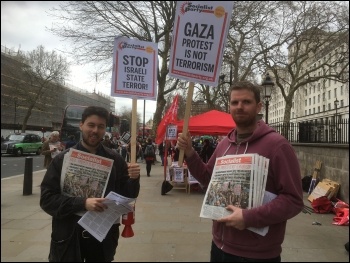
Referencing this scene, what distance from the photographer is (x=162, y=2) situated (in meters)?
20.6

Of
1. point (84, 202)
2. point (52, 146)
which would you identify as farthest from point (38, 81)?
point (84, 202)

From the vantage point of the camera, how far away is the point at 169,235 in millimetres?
5668

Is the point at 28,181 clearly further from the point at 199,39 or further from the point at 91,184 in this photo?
the point at 199,39

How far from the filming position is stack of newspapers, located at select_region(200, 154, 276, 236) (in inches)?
79.1

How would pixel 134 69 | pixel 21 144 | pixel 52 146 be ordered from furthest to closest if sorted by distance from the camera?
pixel 21 144
pixel 52 146
pixel 134 69

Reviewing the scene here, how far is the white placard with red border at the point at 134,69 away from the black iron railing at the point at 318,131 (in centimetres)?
752

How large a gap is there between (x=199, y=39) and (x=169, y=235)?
13.0 ft

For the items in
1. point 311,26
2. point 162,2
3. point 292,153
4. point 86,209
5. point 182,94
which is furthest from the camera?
point 182,94

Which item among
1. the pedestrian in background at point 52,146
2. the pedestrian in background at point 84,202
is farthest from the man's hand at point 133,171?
the pedestrian in background at point 52,146

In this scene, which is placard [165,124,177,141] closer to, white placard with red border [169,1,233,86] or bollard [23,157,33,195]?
bollard [23,157,33,195]

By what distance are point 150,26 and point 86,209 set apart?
854 inches

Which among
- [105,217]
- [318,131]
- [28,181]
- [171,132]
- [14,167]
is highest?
[318,131]

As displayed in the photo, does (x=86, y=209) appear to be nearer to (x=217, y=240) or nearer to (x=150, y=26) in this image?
(x=217, y=240)

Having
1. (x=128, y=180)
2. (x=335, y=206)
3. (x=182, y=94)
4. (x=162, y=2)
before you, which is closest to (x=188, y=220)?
(x=335, y=206)
